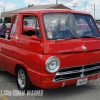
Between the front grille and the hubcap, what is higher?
the front grille

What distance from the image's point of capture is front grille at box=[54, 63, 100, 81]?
14.7 ft

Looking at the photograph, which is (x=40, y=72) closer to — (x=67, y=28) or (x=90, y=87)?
(x=67, y=28)

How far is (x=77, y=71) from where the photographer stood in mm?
4691

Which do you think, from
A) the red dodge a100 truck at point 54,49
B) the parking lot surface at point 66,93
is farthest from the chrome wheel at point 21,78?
the parking lot surface at point 66,93

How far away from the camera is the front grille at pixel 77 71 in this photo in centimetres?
449

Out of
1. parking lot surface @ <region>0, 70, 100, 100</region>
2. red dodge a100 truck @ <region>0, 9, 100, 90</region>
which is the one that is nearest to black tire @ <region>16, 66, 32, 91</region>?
red dodge a100 truck @ <region>0, 9, 100, 90</region>

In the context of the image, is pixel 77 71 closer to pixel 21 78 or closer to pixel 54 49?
pixel 54 49

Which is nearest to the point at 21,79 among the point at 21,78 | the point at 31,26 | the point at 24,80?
the point at 21,78

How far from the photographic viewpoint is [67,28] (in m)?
5.01

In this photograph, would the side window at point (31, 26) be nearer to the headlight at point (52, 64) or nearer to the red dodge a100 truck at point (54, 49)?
the red dodge a100 truck at point (54, 49)

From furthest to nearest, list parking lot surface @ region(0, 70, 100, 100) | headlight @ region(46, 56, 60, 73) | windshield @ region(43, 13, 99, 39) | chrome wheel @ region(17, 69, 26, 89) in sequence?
chrome wheel @ region(17, 69, 26, 89) < parking lot surface @ region(0, 70, 100, 100) < windshield @ region(43, 13, 99, 39) < headlight @ region(46, 56, 60, 73)

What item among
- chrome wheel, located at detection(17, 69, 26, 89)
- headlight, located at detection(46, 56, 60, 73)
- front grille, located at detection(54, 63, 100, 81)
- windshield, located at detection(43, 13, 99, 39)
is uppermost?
windshield, located at detection(43, 13, 99, 39)

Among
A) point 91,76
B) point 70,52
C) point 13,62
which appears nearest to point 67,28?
point 70,52

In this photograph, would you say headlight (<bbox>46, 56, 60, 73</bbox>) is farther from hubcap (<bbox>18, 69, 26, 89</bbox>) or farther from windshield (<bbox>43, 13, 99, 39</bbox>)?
hubcap (<bbox>18, 69, 26, 89</bbox>)
